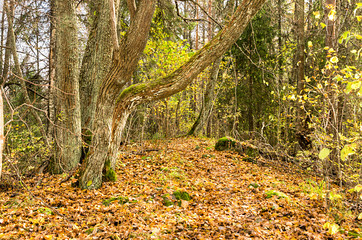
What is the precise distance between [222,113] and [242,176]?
7.83m

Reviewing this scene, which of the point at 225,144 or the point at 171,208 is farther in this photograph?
the point at 225,144

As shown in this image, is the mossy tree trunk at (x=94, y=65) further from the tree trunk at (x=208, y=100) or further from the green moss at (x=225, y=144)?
the tree trunk at (x=208, y=100)

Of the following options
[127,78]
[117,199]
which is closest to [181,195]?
[117,199]

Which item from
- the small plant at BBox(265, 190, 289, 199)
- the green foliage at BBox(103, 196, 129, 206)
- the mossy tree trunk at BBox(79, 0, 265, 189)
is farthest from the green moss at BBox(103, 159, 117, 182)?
the small plant at BBox(265, 190, 289, 199)

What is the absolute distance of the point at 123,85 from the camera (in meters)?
4.83

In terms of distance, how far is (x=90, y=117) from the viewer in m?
6.64

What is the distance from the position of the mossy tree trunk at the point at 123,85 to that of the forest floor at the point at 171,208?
73 centimetres

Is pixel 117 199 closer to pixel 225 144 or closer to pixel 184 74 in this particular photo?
pixel 184 74

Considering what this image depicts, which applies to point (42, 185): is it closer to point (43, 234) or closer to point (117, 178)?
point (117, 178)

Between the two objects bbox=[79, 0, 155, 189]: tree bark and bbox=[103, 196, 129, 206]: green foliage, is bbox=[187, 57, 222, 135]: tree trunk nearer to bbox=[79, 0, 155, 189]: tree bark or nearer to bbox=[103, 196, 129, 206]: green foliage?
bbox=[79, 0, 155, 189]: tree bark

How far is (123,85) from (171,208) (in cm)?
257

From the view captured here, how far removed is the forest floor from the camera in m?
3.64

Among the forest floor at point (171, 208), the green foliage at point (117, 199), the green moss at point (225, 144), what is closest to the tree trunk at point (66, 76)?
the forest floor at point (171, 208)

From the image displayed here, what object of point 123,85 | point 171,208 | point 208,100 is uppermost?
point 208,100
